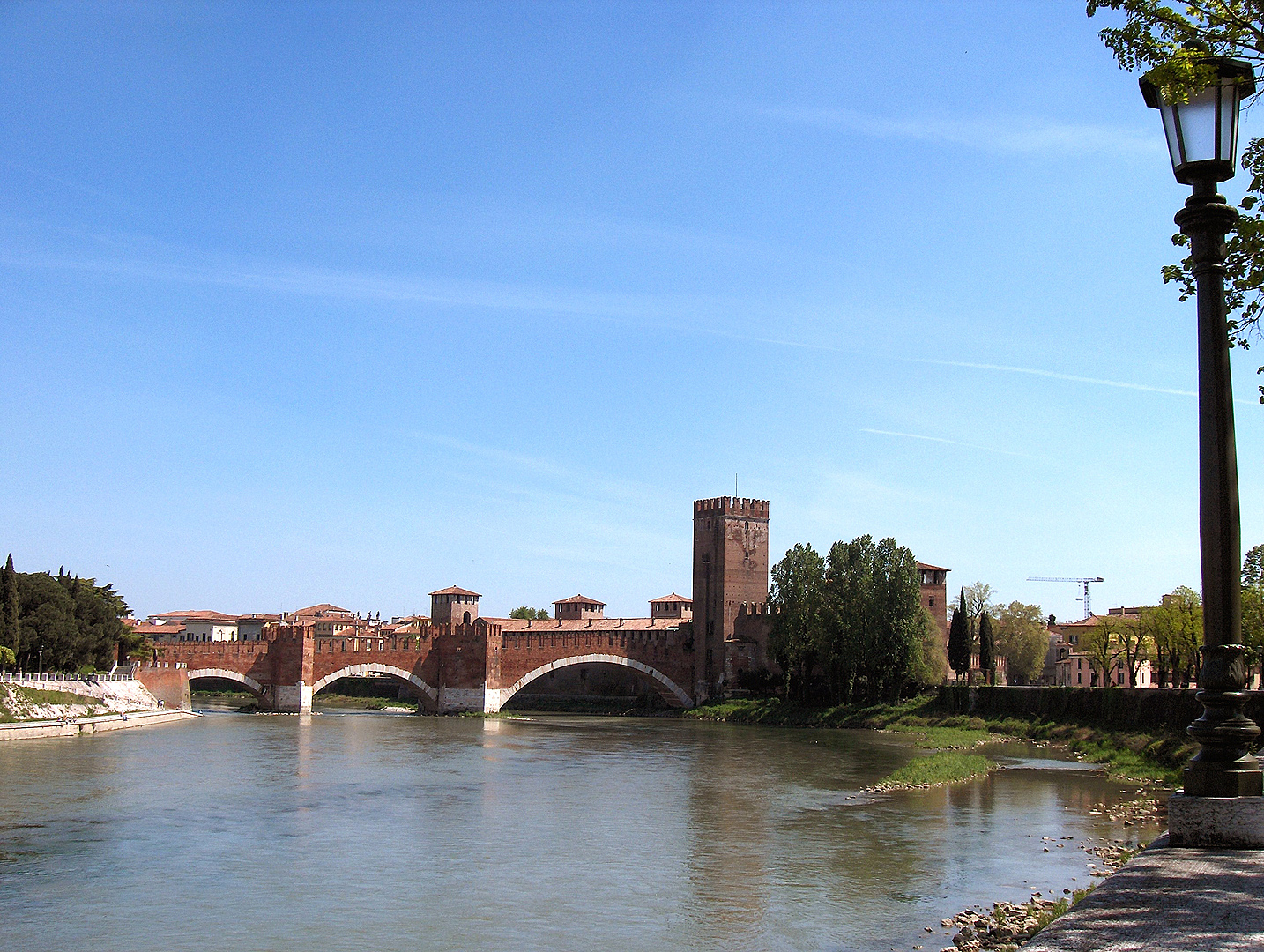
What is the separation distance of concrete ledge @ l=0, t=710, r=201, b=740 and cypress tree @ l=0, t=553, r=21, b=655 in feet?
14.1

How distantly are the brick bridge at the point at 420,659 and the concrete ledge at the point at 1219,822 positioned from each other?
1720 inches

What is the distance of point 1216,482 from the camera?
5.78 meters

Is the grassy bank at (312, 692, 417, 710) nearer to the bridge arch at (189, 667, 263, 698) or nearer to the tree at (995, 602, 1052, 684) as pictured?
the bridge arch at (189, 667, 263, 698)

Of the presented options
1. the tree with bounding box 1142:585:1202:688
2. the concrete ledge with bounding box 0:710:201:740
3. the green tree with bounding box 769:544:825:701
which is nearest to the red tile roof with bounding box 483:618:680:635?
the green tree with bounding box 769:544:825:701

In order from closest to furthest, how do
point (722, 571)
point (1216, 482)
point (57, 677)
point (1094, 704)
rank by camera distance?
point (1216, 482)
point (1094, 704)
point (57, 677)
point (722, 571)

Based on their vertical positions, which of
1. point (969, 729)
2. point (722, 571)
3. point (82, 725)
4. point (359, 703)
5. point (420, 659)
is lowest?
point (359, 703)

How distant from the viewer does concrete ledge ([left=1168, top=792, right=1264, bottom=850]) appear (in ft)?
18.7

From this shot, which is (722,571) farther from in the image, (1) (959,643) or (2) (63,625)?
(2) (63,625)

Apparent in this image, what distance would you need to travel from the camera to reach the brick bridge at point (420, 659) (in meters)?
47.1

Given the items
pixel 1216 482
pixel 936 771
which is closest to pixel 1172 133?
pixel 1216 482

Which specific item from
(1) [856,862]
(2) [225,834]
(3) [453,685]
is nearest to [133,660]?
(3) [453,685]

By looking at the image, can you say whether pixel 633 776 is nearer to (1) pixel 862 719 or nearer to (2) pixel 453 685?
(1) pixel 862 719

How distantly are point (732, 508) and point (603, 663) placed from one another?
10257 mm

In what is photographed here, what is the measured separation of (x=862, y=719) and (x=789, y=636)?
14.7 feet
